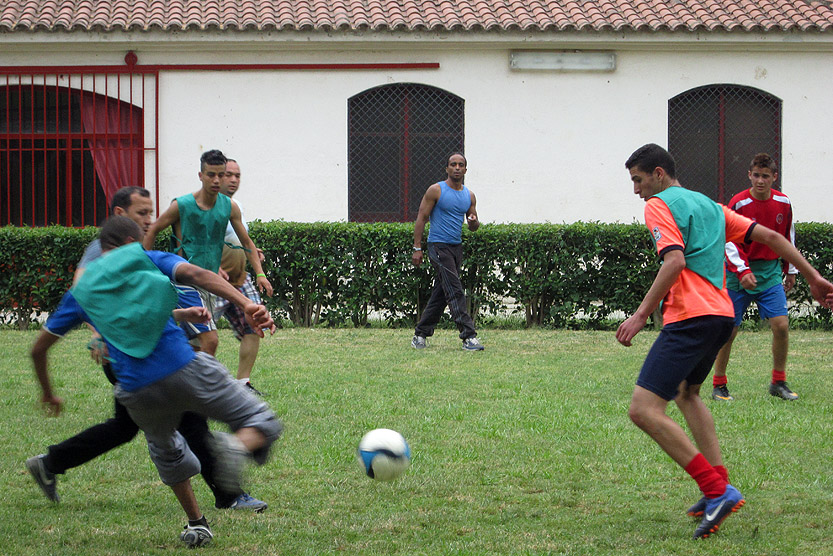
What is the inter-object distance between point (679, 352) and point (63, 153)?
42.8 feet

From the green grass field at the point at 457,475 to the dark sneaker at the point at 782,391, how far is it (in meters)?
0.08

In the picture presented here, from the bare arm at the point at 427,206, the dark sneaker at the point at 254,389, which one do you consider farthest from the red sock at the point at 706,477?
the bare arm at the point at 427,206

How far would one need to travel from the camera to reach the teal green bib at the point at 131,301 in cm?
397

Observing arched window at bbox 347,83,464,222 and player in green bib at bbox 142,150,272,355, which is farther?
arched window at bbox 347,83,464,222

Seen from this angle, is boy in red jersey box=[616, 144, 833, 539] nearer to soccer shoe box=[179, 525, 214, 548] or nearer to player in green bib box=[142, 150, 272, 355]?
soccer shoe box=[179, 525, 214, 548]

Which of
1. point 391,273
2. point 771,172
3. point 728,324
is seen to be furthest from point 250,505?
point 391,273

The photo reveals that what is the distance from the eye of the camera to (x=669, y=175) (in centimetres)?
480

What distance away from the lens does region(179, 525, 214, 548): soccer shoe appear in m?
4.35

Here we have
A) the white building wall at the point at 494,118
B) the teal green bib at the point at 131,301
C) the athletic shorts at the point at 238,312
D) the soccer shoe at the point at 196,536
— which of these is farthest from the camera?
the white building wall at the point at 494,118

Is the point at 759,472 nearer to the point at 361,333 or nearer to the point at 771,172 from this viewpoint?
the point at 771,172

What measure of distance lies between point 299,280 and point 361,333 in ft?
4.62

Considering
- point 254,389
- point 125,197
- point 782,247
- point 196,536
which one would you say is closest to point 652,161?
point 782,247

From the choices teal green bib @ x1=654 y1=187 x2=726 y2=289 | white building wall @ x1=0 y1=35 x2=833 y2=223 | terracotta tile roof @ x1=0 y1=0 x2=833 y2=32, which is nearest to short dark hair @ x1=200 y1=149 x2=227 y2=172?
teal green bib @ x1=654 y1=187 x2=726 y2=289

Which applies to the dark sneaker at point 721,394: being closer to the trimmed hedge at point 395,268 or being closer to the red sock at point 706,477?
the red sock at point 706,477
